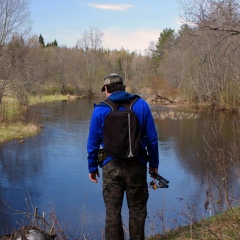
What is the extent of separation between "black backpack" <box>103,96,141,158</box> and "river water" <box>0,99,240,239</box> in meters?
1.55

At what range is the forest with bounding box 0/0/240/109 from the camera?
28.0 feet

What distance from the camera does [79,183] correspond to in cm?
880

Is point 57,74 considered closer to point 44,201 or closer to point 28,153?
point 28,153

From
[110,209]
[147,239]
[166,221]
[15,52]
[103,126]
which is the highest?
[15,52]

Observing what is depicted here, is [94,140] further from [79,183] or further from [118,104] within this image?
[79,183]

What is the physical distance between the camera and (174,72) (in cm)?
3553

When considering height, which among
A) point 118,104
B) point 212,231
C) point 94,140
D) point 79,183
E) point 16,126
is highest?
point 118,104

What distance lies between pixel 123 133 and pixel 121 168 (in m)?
0.32

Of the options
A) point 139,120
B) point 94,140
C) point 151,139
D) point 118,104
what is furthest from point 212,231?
point 118,104

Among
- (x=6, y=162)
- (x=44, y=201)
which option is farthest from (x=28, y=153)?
(x=44, y=201)

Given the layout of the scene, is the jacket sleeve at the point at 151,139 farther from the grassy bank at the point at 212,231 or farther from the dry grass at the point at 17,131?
the dry grass at the point at 17,131

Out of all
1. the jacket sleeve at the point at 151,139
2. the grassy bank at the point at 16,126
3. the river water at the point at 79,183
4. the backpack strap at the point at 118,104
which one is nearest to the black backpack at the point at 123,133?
the backpack strap at the point at 118,104

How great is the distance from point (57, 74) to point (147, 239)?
4278cm

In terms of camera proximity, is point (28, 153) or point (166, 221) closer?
point (166, 221)
